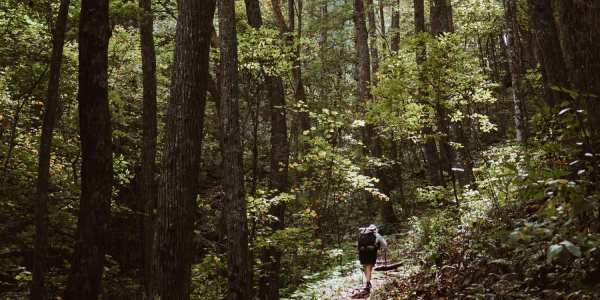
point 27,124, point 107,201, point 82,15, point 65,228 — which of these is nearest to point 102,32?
point 82,15

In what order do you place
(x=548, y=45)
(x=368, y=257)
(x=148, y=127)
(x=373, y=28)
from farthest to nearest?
(x=373, y=28)
(x=148, y=127)
(x=368, y=257)
(x=548, y=45)

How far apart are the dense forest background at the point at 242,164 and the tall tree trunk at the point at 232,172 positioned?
0.09 feet

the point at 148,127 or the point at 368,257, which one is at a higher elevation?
the point at 148,127

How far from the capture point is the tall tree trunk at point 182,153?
6.21m

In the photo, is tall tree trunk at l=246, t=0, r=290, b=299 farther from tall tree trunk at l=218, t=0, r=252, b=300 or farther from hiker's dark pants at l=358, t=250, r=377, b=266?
tall tree trunk at l=218, t=0, r=252, b=300

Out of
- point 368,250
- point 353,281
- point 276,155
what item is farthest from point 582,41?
point 353,281

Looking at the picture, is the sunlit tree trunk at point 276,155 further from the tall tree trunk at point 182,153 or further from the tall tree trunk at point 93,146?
the tall tree trunk at point 93,146

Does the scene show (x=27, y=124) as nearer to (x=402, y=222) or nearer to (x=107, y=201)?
(x=107, y=201)

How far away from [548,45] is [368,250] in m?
5.82

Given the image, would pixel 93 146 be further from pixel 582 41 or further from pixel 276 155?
pixel 582 41

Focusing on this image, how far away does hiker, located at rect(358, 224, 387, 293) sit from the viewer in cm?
1114

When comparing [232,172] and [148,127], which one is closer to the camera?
[232,172]

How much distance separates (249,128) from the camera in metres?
21.9

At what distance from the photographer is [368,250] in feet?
36.8
